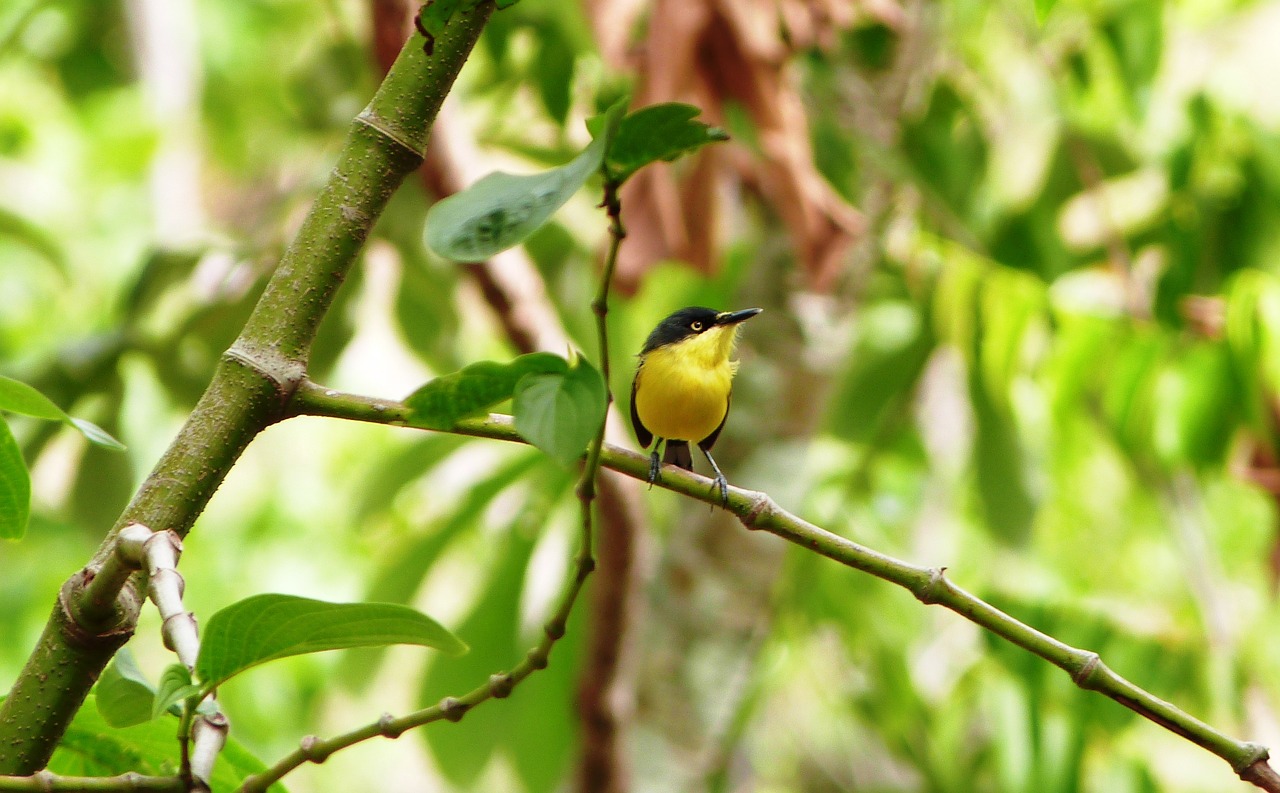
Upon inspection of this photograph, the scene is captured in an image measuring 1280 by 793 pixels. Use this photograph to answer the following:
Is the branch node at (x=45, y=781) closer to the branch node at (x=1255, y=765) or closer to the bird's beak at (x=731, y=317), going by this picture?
the branch node at (x=1255, y=765)

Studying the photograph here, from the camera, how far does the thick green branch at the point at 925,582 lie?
0.79 meters

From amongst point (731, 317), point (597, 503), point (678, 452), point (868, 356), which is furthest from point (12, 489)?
point (868, 356)

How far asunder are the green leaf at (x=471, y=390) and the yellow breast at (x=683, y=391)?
4.50 ft

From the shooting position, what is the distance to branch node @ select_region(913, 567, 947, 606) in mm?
856

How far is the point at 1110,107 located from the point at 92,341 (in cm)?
472

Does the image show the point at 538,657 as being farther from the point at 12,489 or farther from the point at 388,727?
the point at 12,489

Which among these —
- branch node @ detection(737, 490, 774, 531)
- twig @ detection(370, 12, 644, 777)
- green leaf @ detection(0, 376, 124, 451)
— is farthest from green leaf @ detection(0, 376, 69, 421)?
twig @ detection(370, 12, 644, 777)

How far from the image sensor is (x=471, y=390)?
2.74ft

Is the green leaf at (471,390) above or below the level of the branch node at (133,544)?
above

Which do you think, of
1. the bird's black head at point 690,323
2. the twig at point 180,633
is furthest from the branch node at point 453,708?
the bird's black head at point 690,323

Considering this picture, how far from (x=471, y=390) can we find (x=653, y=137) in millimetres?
206

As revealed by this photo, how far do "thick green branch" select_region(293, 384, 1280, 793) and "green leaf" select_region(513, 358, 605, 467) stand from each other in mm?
33

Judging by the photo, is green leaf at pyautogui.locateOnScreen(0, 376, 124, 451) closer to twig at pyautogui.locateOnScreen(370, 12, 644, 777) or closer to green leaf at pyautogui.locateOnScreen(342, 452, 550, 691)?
twig at pyautogui.locateOnScreen(370, 12, 644, 777)

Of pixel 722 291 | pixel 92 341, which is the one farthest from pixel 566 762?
pixel 92 341
